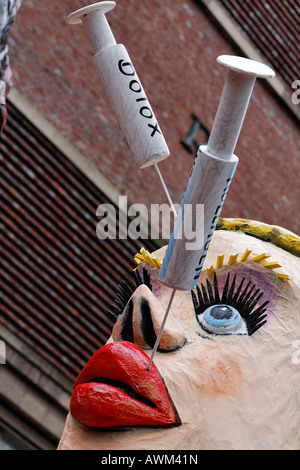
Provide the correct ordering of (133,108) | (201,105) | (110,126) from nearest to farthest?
(133,108) → (110,126) → (201,105)

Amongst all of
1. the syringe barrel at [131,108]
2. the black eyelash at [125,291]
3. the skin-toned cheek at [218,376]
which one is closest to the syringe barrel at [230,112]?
the syringe barrel at [131,108]

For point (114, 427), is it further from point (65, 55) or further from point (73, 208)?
point (65, 55)

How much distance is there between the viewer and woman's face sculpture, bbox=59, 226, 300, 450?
272 centimetres

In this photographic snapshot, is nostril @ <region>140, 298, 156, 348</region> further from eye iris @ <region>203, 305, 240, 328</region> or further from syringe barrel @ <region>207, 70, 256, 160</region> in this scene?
syringe barrel @ <region>207, 70, 256, 160</region>

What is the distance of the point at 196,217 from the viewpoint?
8.45 feet

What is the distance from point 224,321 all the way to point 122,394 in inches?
19.8

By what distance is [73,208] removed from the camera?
900 cm

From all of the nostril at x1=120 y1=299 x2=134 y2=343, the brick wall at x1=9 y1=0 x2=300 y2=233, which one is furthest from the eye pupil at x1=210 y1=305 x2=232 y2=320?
the brick wall at x1=9 y1=0 x2=300 y2=233

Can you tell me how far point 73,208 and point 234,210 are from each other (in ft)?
8.46

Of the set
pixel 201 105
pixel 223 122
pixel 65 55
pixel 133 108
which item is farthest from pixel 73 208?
pixel 223 122

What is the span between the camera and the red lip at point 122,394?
2680 millimetres

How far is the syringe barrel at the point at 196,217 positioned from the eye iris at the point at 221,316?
0.36 metres

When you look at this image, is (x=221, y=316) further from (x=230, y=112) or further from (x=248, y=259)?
(x=230, y=112)

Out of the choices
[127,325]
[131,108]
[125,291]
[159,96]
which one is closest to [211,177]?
[131,108]
